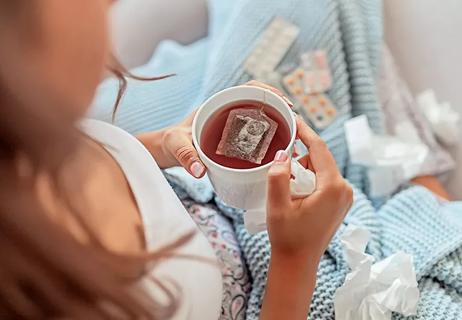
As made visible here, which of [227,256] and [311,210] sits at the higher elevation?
[311,210]

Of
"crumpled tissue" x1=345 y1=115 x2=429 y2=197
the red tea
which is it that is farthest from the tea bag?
"crumpled tissue" x1=345 y1=115 x2=429 y2=197

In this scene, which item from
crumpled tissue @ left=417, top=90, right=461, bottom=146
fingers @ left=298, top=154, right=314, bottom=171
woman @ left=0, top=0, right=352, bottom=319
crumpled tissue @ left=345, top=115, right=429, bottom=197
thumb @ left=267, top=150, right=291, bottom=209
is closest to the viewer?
woman @ left=0, top=0, right=352, bottom=319

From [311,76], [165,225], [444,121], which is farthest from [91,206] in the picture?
[444,121]

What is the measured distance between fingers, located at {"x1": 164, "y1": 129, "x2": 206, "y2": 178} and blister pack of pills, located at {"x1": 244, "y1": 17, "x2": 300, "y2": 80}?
32 cm

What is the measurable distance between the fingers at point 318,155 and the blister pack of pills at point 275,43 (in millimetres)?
352

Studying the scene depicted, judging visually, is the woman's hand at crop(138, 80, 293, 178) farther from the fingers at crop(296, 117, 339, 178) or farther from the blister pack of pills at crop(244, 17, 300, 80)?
the blister pack of pills at crop(244, 17, 300, 80)

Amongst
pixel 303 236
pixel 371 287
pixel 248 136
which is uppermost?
pixel 248 136

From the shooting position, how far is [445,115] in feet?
4.07

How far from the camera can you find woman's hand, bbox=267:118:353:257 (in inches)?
28.0

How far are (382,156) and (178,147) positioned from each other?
0.44 metres

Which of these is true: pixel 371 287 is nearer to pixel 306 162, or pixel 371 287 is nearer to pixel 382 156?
pixel 306 162

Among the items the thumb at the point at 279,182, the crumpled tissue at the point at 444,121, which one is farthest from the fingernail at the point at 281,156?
the crumpled tissue at the point at 444,121

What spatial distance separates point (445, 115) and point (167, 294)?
0.75 metres

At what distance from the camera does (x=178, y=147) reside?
31.6 inches
